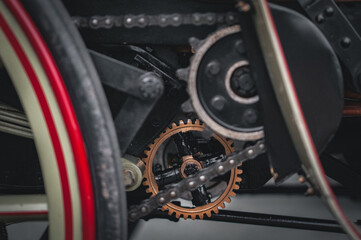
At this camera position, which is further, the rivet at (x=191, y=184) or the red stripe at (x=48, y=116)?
the rivet at (x=191, y=184)

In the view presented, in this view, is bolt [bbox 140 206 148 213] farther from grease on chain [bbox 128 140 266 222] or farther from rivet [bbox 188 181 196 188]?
rivet [bbox 188 181 196 188]

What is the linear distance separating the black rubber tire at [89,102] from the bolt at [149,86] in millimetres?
84

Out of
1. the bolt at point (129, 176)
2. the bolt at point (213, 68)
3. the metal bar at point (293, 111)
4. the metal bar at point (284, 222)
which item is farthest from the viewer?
the metal bar at point (284, 222)

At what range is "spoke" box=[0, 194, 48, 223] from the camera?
2.65 feet

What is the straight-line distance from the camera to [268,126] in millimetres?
731

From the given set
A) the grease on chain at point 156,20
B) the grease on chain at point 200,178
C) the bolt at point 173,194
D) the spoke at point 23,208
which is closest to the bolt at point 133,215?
the grease on chain at point 200,178

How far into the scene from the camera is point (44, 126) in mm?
664

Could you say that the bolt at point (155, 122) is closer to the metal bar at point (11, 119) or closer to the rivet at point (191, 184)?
the rivet at point (191, 184)

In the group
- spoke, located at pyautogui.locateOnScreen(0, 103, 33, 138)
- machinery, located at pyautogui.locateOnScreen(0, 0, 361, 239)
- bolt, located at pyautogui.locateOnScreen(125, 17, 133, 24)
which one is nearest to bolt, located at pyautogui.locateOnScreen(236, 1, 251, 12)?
machinery, located at pyautogui.locateOnScreen(0, 0, 361, 239)

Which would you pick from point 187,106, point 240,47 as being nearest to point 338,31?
point 240,47

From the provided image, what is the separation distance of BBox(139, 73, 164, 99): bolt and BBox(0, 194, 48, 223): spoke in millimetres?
371

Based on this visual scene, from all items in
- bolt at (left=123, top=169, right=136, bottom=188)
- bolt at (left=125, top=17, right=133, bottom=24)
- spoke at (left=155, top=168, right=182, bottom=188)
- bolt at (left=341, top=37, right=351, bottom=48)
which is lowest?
spoke at (left=155, top=168, right=182, bottom=188)

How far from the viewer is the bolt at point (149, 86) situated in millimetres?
705

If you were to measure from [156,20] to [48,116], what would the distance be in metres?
0.31
